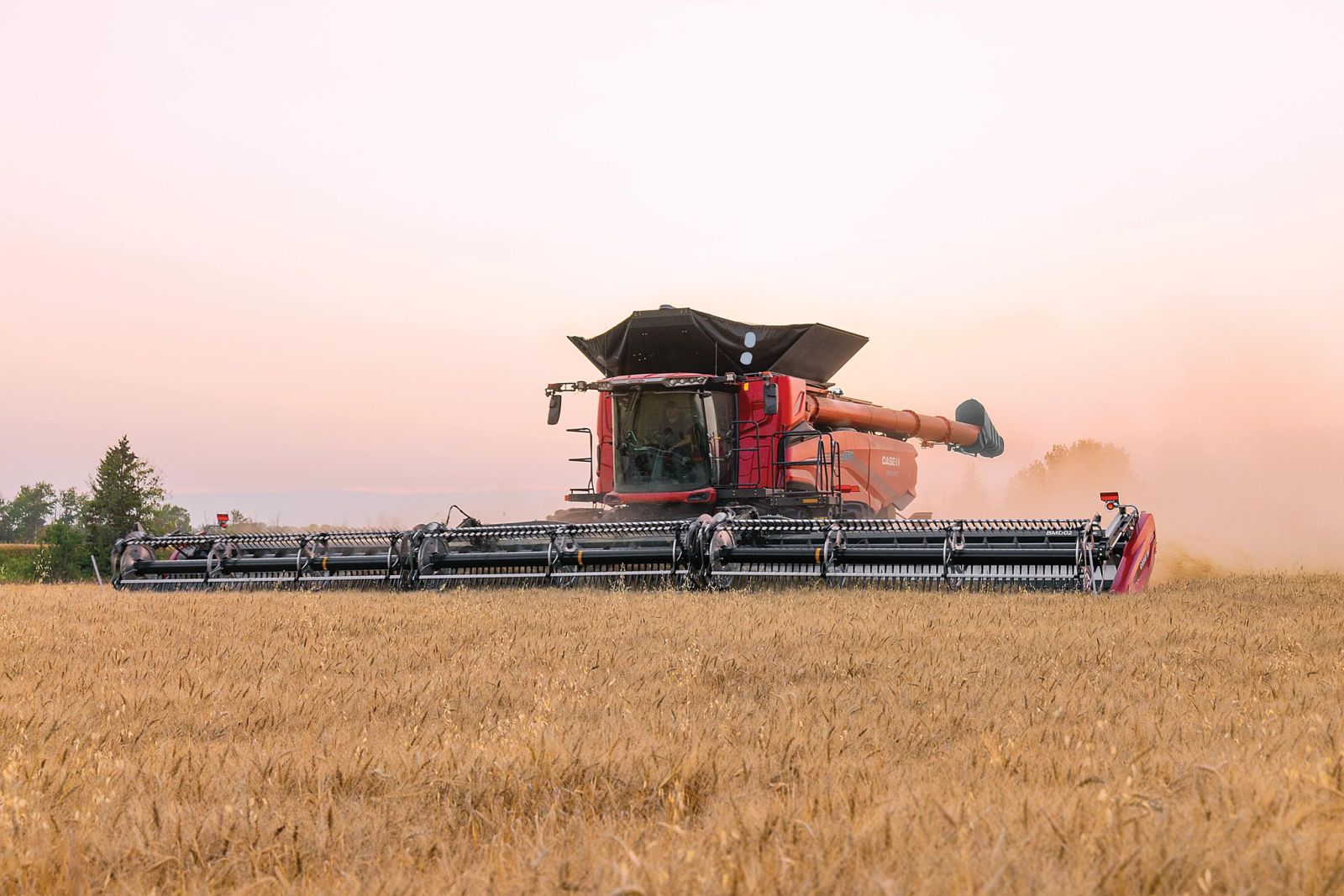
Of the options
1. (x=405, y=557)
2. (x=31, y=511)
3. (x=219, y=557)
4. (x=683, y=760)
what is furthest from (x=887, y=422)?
(x=31, y=511)

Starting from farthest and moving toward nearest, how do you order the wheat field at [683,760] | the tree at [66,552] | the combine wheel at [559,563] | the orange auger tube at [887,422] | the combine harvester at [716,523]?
the tree at [66,552] → the orange auger tube at [887,422] → the combine wheel at [559,563] → the combine harvester at [716,523] → the wheat field at [683,760]

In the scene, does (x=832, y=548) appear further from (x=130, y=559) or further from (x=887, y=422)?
(x=130, y=559)

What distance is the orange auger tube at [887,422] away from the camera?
50.6ft

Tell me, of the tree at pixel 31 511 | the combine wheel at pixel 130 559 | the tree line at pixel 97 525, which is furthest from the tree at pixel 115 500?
the tree at pixel 31 511

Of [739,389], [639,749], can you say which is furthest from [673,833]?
[739,389]

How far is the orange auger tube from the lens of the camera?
15430 millimetres

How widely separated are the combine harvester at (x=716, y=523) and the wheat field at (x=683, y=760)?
3629 mm

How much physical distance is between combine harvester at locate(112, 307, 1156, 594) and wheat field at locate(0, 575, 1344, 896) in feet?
11.9

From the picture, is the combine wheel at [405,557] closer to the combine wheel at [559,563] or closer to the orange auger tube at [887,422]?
the combine wheel at [559,563]

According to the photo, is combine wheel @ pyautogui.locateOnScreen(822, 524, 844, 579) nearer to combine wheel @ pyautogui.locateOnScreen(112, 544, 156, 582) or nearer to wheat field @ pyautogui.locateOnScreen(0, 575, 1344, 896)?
wheat field @ pyautogui.locateOnScreen(0, 575, 1344, 896)

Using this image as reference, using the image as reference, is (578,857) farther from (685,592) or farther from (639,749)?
(685,592)

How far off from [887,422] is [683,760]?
1465 centimetres

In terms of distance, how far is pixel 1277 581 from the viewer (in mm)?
12797

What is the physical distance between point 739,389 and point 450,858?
39.4ft
